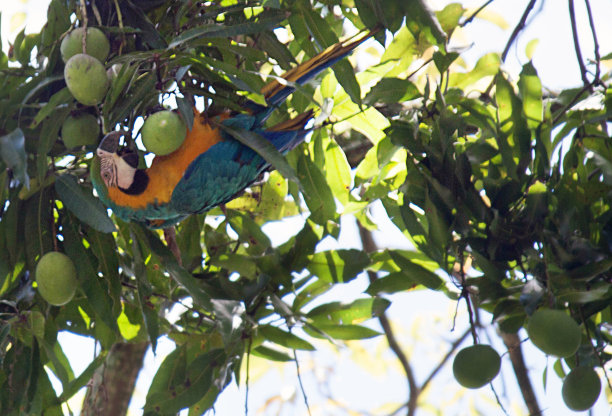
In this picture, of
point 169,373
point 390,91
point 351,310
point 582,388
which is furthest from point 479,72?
point 169,373

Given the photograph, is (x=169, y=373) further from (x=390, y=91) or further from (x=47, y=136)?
(x=390, y=91)

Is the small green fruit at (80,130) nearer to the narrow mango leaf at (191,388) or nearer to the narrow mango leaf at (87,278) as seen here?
the narrow mango leaf at (87,278)

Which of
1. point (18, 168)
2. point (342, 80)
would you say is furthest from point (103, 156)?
point (342, 80)

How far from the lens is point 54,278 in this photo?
1.22m

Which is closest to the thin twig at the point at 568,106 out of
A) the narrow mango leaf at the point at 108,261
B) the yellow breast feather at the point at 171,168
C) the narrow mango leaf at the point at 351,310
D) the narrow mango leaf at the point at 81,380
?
the narrow mango leaf at the point at 351,310

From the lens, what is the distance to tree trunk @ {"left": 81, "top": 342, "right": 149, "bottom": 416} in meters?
1.76

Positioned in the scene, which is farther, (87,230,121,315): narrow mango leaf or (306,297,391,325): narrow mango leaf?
(306,297,391,325): narrow mango leaf

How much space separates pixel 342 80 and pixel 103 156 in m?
0.40

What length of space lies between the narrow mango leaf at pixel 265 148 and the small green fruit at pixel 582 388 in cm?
54

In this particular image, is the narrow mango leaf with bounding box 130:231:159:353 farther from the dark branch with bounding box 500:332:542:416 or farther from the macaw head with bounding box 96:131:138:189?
the dark branch with bounding box 500:332:542:416

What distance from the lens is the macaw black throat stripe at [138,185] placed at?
1.29 meters

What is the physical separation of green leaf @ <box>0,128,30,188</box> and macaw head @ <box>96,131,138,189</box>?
0.18 metres

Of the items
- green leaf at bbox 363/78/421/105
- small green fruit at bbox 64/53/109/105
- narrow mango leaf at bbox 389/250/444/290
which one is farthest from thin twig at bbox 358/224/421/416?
small green fruit at bbox 64/53/109/105

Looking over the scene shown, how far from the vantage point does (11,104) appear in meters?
1.22
